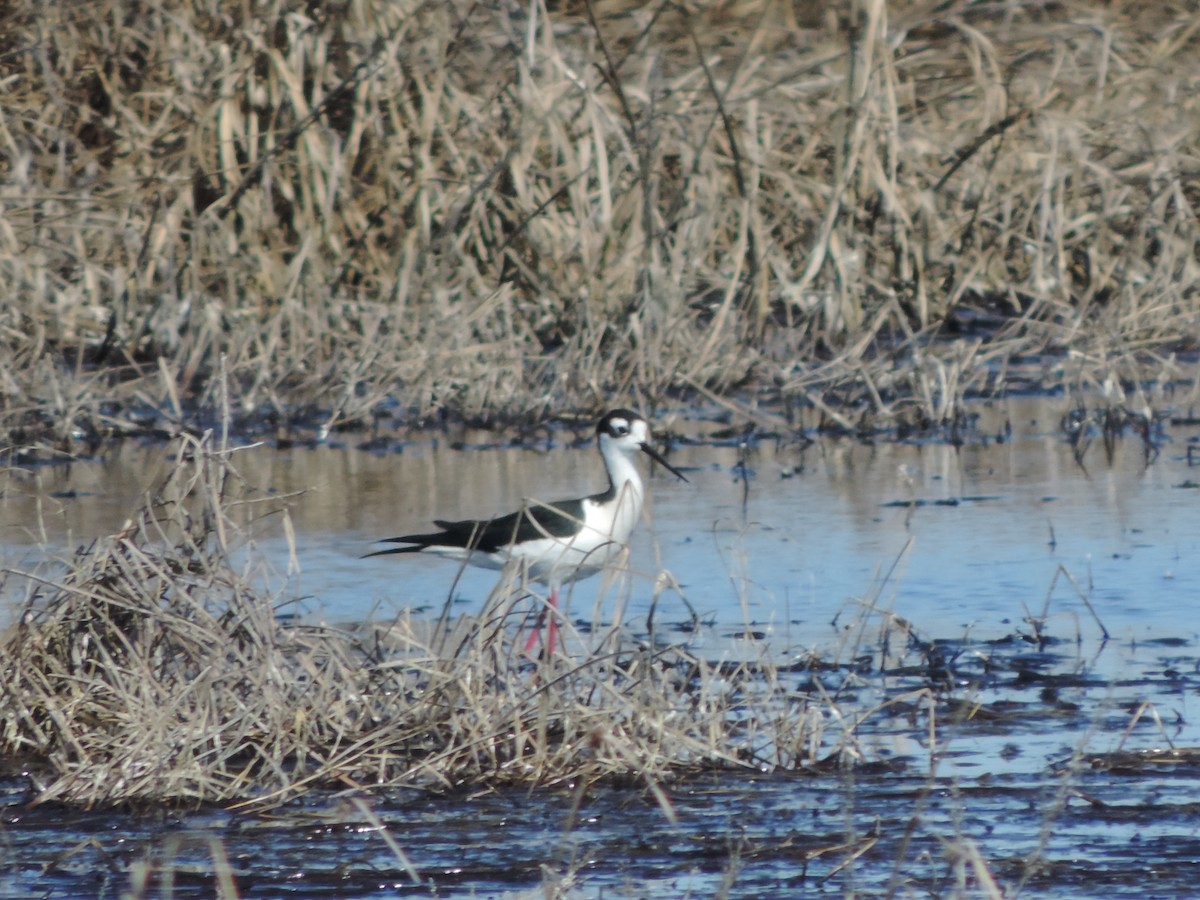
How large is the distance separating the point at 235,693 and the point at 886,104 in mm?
8222

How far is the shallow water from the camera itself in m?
4.02

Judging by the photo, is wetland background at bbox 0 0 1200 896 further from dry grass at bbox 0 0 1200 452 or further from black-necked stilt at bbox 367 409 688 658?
black-necked stilt at bbox 367 409 688 658

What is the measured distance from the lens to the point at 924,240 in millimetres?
12375

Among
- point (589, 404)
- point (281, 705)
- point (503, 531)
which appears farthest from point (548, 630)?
point (589, 404)

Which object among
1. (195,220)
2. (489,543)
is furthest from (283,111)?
(489,543)

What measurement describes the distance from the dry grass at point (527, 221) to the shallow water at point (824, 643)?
635 mm

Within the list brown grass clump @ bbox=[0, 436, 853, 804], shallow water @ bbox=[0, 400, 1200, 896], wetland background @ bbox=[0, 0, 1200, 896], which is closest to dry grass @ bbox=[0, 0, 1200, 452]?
wetland background @ bbox=[0, 0, 1200, 896]

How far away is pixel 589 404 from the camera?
34.4 ft

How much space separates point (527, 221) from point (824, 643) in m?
5.93

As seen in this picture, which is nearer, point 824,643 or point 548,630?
point 548,630

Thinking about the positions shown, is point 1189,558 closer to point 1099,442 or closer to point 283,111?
point 1099,442

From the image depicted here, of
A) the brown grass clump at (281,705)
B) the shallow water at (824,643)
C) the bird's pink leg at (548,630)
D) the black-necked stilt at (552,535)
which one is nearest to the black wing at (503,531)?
the black-necked stilt at (552,535)

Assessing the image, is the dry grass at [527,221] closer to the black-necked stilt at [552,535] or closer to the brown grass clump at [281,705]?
the black-necked stilt at [552,535]

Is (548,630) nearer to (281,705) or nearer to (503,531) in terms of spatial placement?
(281,705)
